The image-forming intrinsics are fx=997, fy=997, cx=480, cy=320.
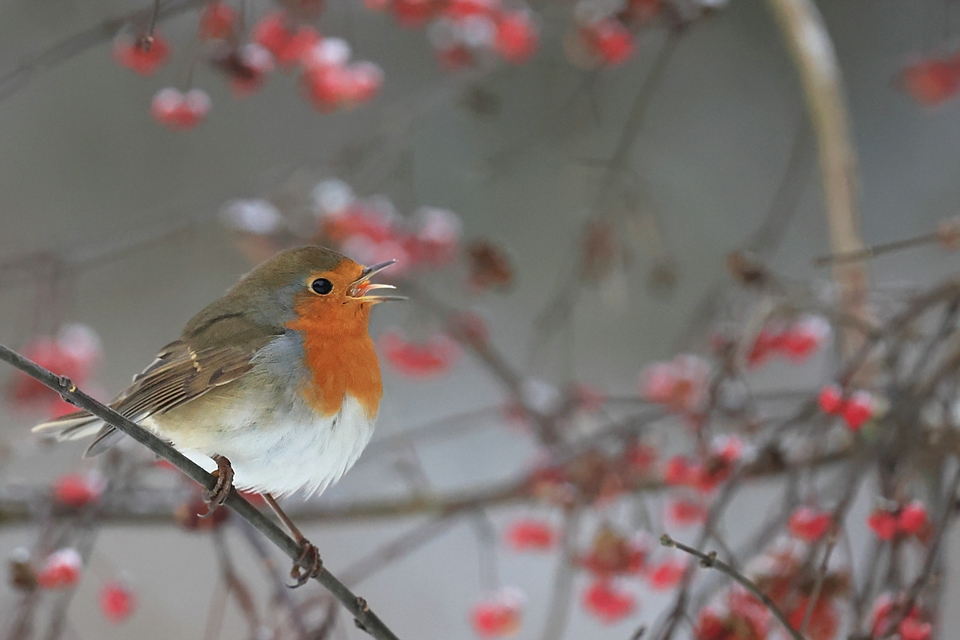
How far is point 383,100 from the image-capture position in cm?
363

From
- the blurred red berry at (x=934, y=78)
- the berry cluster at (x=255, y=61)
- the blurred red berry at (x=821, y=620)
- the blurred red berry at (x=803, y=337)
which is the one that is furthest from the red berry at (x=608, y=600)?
the blurred red berry at (x=934, y=78)

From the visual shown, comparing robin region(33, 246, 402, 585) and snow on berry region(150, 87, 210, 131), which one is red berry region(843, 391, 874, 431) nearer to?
robin region(33, 246, 402, 585)

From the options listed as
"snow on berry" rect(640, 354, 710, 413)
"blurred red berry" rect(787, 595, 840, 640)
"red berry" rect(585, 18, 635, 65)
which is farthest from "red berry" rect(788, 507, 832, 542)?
"red berry" rect(585, 18, 635, 65)

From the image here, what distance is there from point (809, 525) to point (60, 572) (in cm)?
100

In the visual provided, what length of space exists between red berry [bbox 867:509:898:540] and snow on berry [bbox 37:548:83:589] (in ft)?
3.40

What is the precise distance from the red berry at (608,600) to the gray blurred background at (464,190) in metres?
1.49

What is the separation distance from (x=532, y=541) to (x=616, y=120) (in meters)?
1.91

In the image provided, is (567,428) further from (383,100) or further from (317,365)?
(383,100)

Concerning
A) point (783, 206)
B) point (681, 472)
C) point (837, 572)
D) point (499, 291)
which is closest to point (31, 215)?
point (499, 291)

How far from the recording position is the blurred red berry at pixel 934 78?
6.90 ft

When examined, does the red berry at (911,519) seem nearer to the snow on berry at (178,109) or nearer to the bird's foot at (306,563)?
the bird's foot at (306,563)

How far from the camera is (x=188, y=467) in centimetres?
95

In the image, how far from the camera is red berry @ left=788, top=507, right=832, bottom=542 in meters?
1.26

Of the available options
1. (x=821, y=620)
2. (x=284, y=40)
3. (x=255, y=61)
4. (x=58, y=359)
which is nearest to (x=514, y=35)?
(x=284, y=40)
